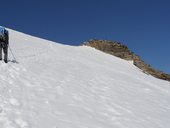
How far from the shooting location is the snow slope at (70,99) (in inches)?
468

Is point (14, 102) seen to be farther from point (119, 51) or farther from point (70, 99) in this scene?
point (119, 51)

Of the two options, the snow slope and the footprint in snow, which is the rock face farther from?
the footprint in snow

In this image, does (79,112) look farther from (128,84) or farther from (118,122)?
(128,84)

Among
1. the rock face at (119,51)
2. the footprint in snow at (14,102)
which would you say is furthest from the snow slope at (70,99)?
the rock face at (119,51)

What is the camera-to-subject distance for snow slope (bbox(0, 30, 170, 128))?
1188 cm

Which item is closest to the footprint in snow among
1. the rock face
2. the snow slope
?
the snow slope

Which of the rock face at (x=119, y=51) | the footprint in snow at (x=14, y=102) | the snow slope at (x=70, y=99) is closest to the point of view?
the snow slope at (x=70, y=99)

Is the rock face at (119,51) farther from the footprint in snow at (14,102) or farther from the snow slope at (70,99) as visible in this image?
the footprint in snow at (14,102)

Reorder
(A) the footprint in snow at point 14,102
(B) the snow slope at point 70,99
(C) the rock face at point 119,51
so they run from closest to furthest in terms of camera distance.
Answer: (B) the snow slope at point 70,99
(A) the footprint in snow at point 14,102
(C) the rock face at point 119,51

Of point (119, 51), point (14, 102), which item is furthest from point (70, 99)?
point (119, 51)

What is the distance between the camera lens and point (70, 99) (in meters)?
14.8

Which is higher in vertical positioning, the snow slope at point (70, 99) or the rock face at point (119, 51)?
the rock face at point (119, 51)

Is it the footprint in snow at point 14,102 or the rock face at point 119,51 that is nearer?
the footprint in snow at point 14,102

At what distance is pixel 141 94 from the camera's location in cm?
1950
